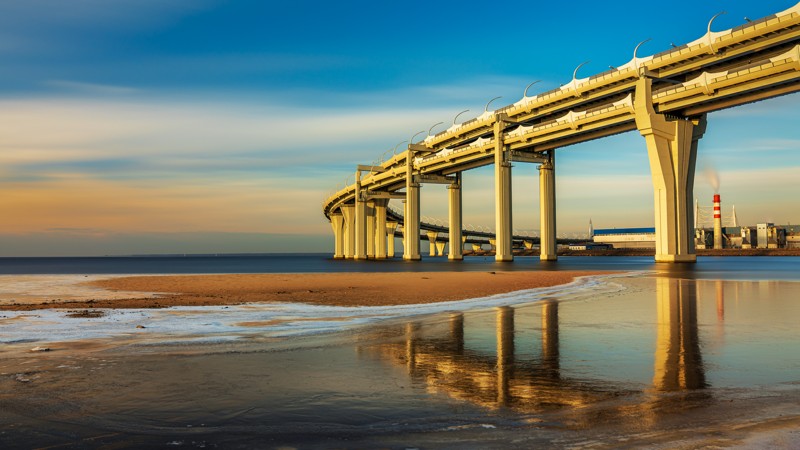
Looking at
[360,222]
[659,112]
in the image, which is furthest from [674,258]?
[360,222]

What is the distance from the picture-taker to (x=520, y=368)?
31.8ft

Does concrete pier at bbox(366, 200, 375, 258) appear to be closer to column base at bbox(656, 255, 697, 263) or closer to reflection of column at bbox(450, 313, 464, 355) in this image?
column base at bbox(656, 255, 697, 263)

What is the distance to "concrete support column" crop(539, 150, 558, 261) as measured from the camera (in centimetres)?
9612

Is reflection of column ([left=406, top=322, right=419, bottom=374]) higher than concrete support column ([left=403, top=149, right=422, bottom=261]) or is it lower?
lower

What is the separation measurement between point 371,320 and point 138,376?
8390 millimetres

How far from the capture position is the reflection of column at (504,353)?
7.93 metres

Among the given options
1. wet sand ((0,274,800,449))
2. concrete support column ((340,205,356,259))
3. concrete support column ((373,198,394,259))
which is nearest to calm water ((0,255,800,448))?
wet sand ((0,274,800,449))

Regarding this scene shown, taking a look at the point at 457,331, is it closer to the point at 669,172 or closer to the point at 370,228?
the point at 669,172

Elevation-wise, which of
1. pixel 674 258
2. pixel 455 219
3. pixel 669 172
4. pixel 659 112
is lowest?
pixel 674 258

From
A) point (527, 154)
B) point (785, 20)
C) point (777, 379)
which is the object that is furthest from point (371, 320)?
point (527, 154)

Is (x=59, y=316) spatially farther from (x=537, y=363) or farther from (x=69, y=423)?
(x=537, y=363)

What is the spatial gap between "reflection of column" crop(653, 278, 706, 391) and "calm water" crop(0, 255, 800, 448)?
0.04m

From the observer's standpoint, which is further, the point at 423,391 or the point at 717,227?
the point at 717,227

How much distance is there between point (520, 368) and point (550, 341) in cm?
315
